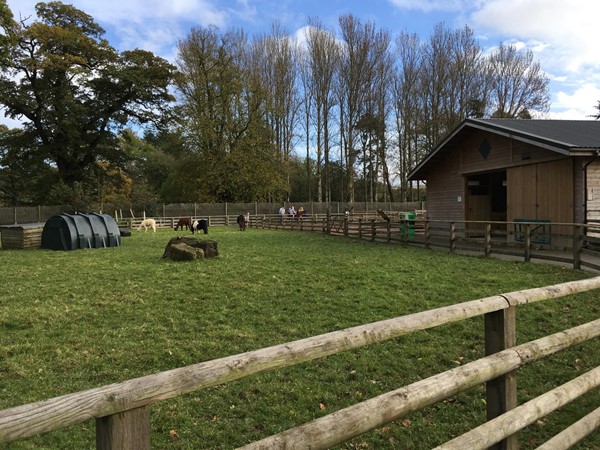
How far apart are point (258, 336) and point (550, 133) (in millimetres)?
12278

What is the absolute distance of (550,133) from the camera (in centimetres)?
1372

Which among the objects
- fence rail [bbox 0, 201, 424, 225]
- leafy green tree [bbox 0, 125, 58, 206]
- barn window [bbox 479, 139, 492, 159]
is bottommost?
fence rail [bbox 0, 201, 424, 225]

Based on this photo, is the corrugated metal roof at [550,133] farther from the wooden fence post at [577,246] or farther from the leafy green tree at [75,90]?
the leafy green tree at [75,90]

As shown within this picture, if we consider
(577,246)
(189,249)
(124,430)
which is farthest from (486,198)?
(124,430)

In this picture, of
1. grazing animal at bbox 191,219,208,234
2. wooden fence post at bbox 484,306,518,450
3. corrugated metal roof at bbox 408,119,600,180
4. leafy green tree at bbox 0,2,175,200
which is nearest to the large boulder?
corrugated metal roof at bbox 408,119,600,180

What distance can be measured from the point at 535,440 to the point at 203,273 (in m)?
7.61

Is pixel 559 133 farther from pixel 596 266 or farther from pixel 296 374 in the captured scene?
→ pixel 296 374

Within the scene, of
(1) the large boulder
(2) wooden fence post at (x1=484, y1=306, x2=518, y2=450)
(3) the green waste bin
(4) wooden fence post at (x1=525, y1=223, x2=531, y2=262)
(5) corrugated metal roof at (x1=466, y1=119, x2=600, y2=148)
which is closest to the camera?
(2) wooden fence post at (x1=484, y1=306, x2=518, y2=450)

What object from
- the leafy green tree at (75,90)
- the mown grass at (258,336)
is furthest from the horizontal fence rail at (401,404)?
the leafy green tree at (75,90)

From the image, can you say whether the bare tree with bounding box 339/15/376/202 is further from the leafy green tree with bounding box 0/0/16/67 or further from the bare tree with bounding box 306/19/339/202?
the leafy green tree with bounding box 0/0/16/67

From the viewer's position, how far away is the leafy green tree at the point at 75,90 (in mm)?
33156

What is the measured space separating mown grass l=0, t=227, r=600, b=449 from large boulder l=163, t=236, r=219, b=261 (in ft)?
3.06

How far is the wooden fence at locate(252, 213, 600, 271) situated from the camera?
989 cm

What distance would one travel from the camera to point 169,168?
55094 millimetres
